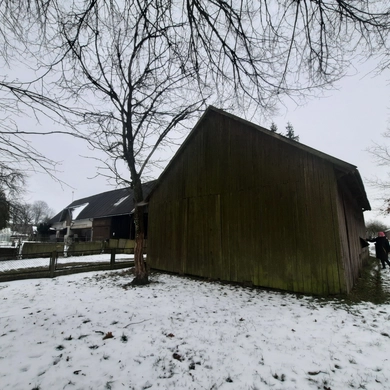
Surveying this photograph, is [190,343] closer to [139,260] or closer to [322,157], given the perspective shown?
[139,260]

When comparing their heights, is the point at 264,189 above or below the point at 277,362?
above

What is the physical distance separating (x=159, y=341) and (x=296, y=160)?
6.36 meters

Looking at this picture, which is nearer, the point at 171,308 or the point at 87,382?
the point at 87,382

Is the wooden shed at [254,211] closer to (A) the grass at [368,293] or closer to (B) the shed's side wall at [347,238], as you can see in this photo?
(B) the shed's side wall at [347,238]

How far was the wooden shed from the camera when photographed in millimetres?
6767

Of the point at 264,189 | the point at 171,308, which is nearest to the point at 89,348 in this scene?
the point at 171,308

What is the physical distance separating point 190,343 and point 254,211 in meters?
5.18

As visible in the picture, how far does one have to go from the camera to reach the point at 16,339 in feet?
12.6

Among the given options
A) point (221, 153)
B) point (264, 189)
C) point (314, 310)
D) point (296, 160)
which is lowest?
point (314, 310)

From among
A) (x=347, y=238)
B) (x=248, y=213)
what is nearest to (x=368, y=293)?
(x=347, y=238)

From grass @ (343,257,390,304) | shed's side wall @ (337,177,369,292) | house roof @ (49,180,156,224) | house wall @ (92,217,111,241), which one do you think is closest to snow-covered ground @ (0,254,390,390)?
grass @ (343,257,390,304)

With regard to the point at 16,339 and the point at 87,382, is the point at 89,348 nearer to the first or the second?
the point at 87,382

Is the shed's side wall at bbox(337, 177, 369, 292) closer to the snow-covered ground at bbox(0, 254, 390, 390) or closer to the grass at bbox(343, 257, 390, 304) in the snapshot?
the grass at bbox(343, 257, 390, 304)

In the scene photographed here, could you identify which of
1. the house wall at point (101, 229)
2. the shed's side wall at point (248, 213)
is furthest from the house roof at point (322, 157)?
the house wall at point (101, 229)
